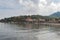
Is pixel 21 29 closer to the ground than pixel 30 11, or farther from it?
closer to the ground

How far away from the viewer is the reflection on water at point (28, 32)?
2861 millimetres

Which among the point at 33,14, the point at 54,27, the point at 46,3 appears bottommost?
the point at 54,27

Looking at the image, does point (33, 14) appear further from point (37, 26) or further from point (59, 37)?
point (59, 37)

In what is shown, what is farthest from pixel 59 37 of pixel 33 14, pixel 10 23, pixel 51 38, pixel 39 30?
pixel 10 23

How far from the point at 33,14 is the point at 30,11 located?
0.29 feet

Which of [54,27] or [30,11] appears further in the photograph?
[54,27]

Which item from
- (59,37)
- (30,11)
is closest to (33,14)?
(30,11)

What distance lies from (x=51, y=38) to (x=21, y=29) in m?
0.73

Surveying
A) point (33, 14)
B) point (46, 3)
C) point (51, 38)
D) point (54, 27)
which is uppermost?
point (46, 3)

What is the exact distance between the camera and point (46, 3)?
2.89 metres

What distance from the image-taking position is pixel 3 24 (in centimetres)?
290

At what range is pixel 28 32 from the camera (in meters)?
3.06

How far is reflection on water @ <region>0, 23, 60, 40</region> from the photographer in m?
2.86

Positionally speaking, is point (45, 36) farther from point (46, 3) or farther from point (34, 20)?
point (46, 3)
